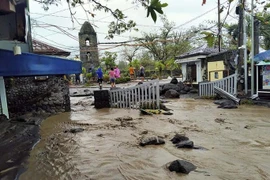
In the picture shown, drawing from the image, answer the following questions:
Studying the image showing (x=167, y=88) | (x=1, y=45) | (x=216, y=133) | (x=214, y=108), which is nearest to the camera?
(x=216, y=133)

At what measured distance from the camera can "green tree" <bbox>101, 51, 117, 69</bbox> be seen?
35156mm

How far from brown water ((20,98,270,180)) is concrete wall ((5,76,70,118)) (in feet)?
6.02

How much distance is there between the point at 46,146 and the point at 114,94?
20.5ft

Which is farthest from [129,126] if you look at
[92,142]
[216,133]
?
[216,133]

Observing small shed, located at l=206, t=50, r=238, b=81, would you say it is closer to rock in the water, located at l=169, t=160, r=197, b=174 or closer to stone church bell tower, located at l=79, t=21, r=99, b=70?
rock in the water, located at l=169, t=160, r=197, b=174

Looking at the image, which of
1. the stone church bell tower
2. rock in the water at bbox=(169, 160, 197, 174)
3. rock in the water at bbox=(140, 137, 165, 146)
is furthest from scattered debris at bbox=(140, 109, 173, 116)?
the stone church bell tower

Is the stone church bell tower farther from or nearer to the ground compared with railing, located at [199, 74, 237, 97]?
A: farther from the ground

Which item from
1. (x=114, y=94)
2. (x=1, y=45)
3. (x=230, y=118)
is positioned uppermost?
(x=1, y=45)

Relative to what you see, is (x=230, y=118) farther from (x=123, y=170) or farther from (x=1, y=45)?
(x=1, y=45)

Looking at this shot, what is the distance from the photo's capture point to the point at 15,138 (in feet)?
19.9

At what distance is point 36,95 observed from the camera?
11.1 m

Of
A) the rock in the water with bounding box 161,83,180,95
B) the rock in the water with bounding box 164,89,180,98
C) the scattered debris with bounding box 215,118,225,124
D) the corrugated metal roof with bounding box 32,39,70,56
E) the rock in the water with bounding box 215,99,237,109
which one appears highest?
the corrugated metal roof with bounding box 32,39,70,56

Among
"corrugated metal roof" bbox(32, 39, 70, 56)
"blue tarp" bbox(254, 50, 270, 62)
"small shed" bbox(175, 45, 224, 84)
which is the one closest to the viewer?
"blue tarp" bbox(254, 50, 270, 62)

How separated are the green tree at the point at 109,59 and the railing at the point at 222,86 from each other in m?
21.0
